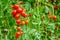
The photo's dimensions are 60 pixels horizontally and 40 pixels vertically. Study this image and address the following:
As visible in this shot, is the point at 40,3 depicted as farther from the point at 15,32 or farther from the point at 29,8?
the point at 15,32

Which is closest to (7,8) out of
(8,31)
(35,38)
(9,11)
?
(9,11)

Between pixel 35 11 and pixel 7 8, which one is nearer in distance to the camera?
pixel 7 8

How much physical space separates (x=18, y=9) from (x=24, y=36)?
0.63 ft

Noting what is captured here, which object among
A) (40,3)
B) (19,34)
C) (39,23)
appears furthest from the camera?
(40,3)

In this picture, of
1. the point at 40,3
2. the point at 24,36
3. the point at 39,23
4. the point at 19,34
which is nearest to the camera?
the point at 19,34

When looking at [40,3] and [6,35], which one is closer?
[6,35]

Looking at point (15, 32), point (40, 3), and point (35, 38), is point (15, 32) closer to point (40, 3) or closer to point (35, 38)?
point (35, 38)

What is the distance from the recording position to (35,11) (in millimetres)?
1944

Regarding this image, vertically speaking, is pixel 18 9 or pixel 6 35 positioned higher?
pixel 18 9

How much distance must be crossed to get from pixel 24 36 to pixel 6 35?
12 cm

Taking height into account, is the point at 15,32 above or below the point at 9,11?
below

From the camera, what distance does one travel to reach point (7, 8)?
1780mm

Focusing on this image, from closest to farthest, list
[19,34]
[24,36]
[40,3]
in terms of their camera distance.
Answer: [19,34] → [24,36] → [40,3]

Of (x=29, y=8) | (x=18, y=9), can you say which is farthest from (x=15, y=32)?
(x=29, y=8)
